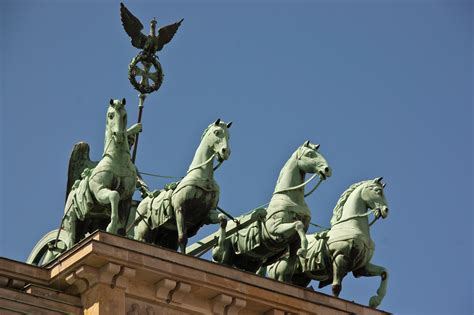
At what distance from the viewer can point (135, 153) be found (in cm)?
3819

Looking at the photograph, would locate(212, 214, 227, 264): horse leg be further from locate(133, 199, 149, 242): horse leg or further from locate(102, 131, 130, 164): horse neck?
locate(102, 131, 130, 164): horse neck

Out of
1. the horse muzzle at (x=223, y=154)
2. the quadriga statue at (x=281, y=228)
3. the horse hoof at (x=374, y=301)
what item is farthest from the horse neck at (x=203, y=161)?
the horse hoof at (x=374, y=301)

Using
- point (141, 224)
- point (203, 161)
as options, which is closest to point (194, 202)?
point (203, 161)

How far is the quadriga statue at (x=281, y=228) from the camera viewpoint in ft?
118

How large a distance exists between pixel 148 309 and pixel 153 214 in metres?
2.72

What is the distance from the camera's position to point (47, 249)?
124ft

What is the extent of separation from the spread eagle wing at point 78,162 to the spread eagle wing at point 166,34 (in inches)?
89.5

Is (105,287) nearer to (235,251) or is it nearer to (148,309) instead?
(148,309)

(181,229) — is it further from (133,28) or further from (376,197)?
(133,28)

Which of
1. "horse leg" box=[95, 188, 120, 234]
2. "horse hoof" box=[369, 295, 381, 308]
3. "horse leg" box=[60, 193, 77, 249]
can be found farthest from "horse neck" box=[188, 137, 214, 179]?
"horse hoof" box=[369, 295, 381, 308]

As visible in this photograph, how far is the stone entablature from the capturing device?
3328 centimetres

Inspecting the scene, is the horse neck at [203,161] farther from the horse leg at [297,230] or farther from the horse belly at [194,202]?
the horse leg at [297,230]

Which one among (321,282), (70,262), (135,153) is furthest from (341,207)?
(70,262)

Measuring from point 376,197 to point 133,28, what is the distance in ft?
17.8
